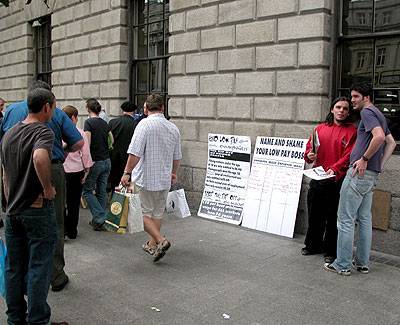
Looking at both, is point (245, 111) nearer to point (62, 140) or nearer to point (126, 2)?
point (62, 140)

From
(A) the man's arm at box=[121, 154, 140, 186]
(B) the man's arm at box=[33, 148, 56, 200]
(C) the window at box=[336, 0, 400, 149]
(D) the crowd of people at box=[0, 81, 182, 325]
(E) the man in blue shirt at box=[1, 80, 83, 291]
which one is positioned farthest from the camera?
(C) the window at box=[336, 0, 400, 149]

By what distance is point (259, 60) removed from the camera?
7.37m

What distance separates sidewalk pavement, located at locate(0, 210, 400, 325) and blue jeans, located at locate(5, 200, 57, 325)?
0.51 m

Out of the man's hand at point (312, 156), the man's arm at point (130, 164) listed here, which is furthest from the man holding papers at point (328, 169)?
the man's arm at point (130, 164)

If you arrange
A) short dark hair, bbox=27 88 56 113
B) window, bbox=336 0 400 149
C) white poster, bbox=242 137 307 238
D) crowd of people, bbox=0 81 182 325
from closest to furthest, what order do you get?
1. crowd of people, bbox=0 81 182 325
2. short dark hair, bbox=27 88 56 113
3. window, bbox=336 0 400 149
4. white poster, bbox=242 137 307 238

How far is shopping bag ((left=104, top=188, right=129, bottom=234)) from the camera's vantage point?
5.95 m

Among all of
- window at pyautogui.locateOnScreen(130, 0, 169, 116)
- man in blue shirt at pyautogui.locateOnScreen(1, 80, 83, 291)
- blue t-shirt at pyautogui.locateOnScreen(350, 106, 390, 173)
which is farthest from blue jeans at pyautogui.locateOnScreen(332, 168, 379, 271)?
window at pyautogui.locateOnScreen(130, 0, 169, 116)

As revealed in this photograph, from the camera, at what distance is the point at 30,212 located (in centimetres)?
350

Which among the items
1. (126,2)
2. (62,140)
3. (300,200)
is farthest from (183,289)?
(126,2)

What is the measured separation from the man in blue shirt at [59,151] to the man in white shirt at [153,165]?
2.79 feet

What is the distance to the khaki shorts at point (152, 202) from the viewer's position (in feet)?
18.4

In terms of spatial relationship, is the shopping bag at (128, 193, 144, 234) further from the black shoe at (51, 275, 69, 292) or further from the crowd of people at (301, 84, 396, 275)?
the crowd of people at (301, 84, 396, 275)

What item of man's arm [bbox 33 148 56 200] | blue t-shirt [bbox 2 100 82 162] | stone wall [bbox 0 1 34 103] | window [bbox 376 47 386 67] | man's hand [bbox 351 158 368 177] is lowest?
man's hand [bbox 351 158 368 177]

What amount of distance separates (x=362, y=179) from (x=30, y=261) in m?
3.28
